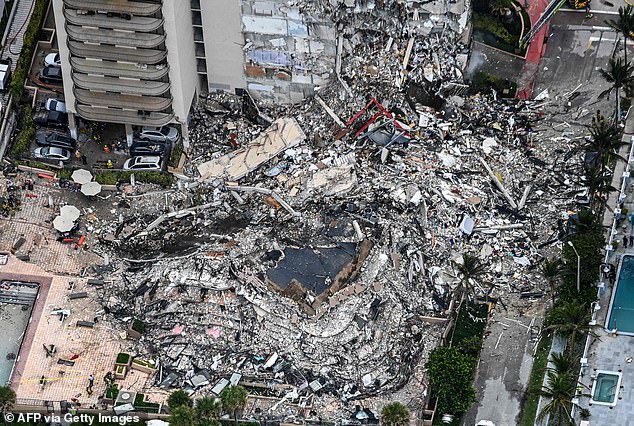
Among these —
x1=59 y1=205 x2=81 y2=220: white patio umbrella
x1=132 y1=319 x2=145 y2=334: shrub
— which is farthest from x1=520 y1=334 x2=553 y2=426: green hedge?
x1=59 y1=205 x2=81 y2=220: white patio umbrella

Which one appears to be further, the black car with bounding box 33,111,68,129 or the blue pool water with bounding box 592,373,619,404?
the black car with bounding box 33,111,68,129

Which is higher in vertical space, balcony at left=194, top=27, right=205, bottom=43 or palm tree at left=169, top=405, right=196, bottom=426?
balcony at left=194, top=27, right=205, bottom=43

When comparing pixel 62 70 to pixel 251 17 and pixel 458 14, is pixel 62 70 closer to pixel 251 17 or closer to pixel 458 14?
pixel 251 17

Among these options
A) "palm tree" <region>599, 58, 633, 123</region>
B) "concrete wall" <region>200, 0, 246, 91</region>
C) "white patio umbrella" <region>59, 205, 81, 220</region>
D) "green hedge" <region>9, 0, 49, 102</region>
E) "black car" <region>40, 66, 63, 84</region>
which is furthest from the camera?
"black car" <region>40, 66, 63, 84</region>

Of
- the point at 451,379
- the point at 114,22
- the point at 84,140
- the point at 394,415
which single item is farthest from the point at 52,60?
the point at 394,415

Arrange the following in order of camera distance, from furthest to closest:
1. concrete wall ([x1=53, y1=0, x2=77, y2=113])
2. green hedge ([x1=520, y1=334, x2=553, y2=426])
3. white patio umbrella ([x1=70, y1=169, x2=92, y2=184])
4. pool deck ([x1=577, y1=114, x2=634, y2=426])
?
white patio umbrella ([x1=70, y1=169, x2=92, y2=184])
concrete wall ([x1=53, y1=0, x2=77, y2=113])
green hedge ([x1=520, y1=334, x2=553, y2=426])
pool deck ([x1=577, y1=114, x2=634, y2=426])

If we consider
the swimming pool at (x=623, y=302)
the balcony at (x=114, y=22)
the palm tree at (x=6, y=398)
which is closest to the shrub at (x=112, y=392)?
the palm tree at (x=6, y=398)

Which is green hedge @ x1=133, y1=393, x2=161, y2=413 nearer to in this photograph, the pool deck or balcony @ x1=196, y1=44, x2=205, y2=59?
the pool deck

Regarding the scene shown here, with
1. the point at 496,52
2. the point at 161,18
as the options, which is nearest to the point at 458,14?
the point at 496,52
